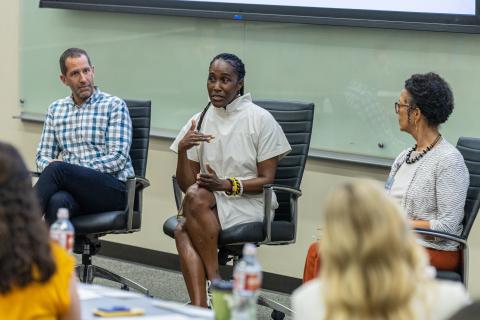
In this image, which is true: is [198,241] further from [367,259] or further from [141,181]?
[367,259]

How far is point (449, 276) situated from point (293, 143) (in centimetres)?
113

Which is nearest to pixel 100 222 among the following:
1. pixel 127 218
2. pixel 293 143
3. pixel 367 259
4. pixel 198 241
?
pixel 127 218

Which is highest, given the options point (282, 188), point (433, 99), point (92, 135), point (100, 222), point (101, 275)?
point (433, 99)

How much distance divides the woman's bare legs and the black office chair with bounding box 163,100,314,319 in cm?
7

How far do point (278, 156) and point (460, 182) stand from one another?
3.24 feet

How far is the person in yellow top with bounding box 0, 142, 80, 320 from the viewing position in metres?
2.47

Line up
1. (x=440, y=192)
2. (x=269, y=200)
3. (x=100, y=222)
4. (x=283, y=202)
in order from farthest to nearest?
(x=100, y=222) → (x=283, y=202) → (x=269, y=200) → (x=440, y=192)

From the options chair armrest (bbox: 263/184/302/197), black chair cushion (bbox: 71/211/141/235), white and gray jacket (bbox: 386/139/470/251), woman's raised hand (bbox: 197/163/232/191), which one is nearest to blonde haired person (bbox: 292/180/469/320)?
white and gray jacket (bbox: 386/139/470/251)

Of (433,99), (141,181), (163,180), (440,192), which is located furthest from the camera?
(163,180)

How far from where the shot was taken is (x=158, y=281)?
237 inches

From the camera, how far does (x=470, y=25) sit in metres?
5.04

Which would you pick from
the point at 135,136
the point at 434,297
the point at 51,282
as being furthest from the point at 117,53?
the point at 434,297

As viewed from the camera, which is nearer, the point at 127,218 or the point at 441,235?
the point at 441,235

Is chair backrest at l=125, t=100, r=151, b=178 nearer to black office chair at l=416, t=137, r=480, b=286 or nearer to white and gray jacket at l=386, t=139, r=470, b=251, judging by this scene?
white and gray jacket at l=386, t=139, r=470, b=251
